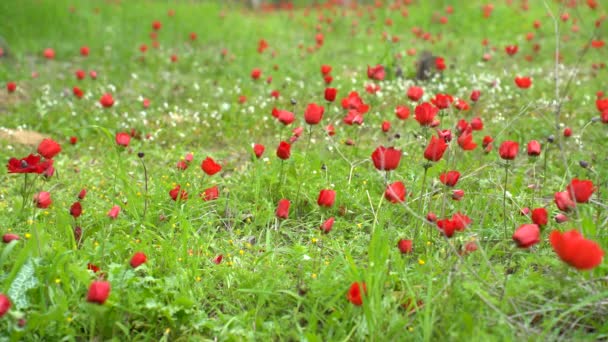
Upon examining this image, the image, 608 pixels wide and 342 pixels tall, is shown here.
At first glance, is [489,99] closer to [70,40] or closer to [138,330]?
[138,330]

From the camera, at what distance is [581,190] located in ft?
7.44

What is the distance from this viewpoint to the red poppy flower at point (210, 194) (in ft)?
10.2

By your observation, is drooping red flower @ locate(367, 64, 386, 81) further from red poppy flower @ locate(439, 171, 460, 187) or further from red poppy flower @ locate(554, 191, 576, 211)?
red poppy flower @ locate(554, 191, 576, 211)

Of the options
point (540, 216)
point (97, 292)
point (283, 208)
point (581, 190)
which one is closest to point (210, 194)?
point (283, 208)

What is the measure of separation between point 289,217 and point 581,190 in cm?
152

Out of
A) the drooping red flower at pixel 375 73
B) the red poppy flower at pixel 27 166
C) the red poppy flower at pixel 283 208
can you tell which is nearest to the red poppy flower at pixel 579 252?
the red poppy flower at pixel 283 208

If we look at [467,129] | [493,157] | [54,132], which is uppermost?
[467,129]

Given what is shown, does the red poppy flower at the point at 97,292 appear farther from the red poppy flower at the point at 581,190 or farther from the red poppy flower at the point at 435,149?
the red poppy flower at the point at 581,190

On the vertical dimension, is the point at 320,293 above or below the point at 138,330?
above

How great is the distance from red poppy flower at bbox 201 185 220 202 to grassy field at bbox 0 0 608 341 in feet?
0.07

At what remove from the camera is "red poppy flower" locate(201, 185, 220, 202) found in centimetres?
310

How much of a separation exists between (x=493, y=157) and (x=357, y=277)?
221 cm

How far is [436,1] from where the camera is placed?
35.7 ft

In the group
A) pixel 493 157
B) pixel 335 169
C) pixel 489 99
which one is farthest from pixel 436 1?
pixel 335 169
